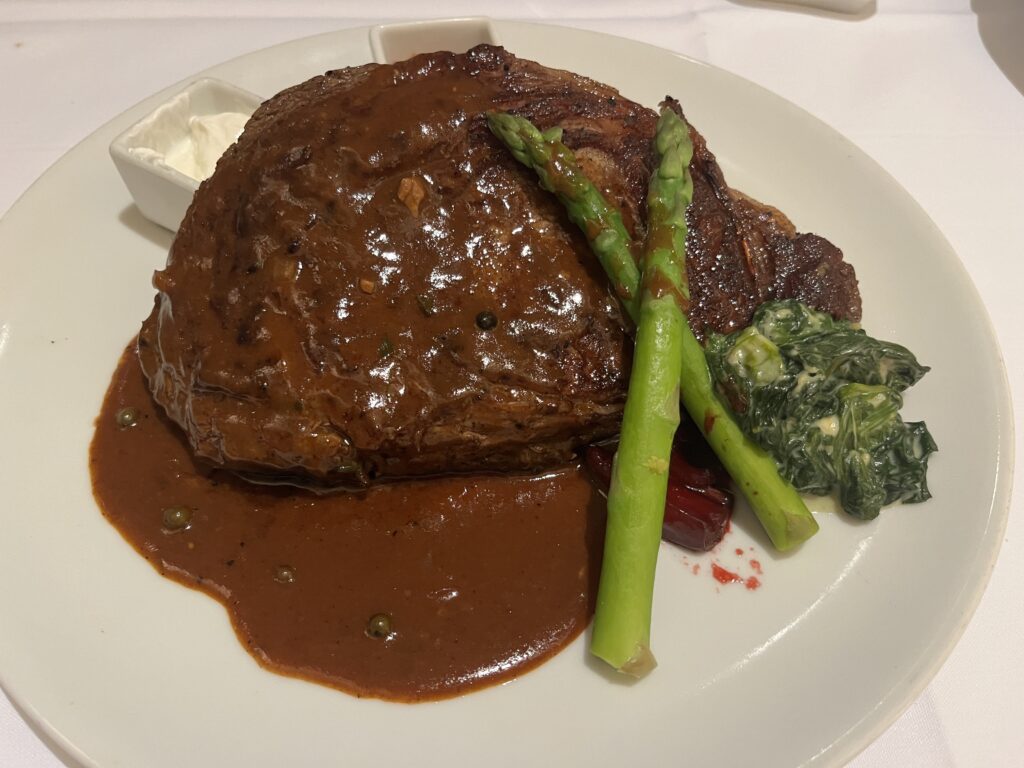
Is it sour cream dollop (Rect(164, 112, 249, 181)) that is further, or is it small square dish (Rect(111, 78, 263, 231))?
sour cream dollop (Rect(164, 112, 249, 181))

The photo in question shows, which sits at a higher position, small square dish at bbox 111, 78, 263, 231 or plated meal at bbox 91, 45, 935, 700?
small square dish at bbox 111, 78, 263, 231

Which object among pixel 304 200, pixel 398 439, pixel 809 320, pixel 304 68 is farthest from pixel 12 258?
pixel 809 320

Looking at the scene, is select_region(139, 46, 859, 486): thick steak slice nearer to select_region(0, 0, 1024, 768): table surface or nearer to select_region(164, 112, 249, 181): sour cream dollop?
select_region(164, 112, 249, 181): sour cream dollop

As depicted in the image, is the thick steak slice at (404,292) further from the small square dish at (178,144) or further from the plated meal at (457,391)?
the small square dish at (178,144)

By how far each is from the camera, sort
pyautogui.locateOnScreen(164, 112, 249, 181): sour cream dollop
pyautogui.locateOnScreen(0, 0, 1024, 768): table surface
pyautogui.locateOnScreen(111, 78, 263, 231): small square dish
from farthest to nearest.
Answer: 1. pyautogui.locateOnScreen(0, 0, 1024, 768): table surface
2. pyautogui.locateOnScreen(164, 112, 249, 181): sour cream dollop
3. pyautogui.locateOnScreen(111, 78, 263, 231): small square dish

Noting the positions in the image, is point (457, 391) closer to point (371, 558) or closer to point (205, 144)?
point (371, 558)

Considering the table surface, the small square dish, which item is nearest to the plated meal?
the small square dish

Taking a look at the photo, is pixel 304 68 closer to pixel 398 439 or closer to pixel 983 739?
pixel 398 439
